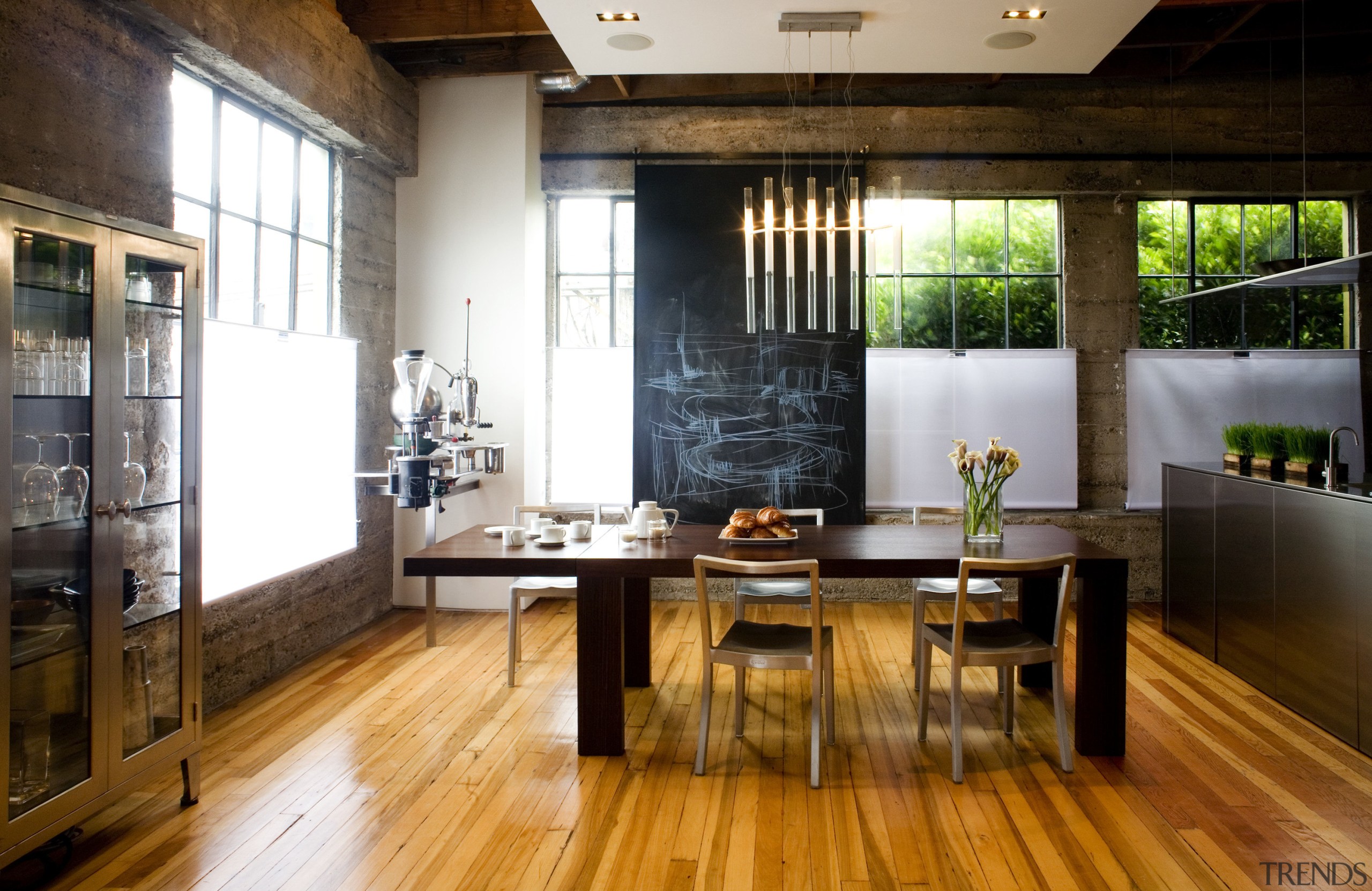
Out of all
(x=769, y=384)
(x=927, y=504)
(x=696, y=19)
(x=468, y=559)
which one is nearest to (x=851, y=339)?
(x=769, y=384)

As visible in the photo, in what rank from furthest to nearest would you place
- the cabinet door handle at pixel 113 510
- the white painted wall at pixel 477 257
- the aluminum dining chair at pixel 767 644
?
the white painted wall at pixel 477 257 < the aluminum dining chair at pixel 767 644 < the cabinet door handle at pixel 113 510

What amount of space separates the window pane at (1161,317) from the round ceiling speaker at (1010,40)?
2.65 meters

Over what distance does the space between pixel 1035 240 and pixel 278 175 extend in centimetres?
491

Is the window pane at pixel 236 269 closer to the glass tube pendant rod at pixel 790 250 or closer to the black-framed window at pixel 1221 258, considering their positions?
the glass tube pendant rod at pixel 790 250

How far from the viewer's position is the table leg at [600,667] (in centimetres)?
349

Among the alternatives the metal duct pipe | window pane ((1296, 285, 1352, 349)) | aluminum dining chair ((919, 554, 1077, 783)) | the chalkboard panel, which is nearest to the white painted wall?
the metal duct pipe

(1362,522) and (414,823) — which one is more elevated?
(1362,522)

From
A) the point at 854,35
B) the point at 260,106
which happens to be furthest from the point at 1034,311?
the point at 260,106

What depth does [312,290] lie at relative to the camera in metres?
5.12

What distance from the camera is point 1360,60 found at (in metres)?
5.91

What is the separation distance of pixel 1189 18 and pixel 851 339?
2.80 m

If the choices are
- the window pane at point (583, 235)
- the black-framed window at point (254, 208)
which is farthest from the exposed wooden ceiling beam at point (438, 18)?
the window pane at point (583, 235)

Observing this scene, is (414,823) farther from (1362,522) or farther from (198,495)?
(1362,522)

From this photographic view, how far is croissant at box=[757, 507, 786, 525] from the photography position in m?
3.92
